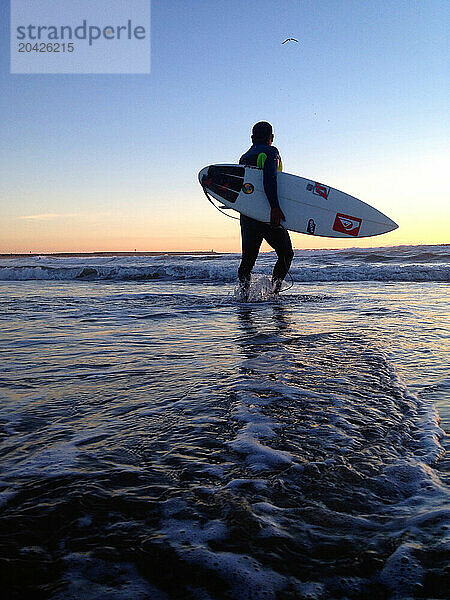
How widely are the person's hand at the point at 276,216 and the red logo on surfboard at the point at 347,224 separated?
1.20m

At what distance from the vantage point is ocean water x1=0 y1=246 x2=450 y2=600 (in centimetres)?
104

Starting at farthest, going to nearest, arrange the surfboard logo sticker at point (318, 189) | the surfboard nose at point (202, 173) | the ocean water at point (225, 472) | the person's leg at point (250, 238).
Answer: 1. the surfboard nose at point (202, 173)
2. the surfboard logo sticker at point (318, 189)
3. the person's leg at point (250, 238)
4. the ocean water at point (225, 472)

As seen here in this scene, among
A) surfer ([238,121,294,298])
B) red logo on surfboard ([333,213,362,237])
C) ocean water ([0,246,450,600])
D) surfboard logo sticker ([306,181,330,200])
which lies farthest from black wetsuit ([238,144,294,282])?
ocean water ([0,246,450,600])

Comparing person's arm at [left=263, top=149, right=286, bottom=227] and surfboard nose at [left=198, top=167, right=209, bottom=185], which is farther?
surfboard nose at [left=198, top=167, right=209, bottom=185]

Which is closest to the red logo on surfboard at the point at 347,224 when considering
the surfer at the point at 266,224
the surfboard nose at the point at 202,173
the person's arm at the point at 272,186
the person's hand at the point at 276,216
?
the surfer at the point at 266,224

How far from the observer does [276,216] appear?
21.2ft

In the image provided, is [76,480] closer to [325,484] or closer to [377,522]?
[325,484]

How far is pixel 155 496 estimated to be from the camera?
1.33 metres

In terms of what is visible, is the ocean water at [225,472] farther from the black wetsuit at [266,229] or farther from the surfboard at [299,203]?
the surfboard at [299,203]

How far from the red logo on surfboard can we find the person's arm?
1.09m

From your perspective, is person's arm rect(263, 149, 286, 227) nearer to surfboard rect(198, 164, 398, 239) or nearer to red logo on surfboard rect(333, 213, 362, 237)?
surfboard rect(198, 164, 398, 239)

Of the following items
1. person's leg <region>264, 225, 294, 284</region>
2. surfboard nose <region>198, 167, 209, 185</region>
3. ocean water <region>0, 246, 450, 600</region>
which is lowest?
ocean water <region>0, 246, 450, 600</region>

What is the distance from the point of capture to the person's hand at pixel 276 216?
6.45 m

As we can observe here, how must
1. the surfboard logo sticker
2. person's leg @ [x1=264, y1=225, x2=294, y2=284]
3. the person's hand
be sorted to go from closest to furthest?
the person's hand → person's leg @ [x1=264, y1=225, x2=294, y2=284] → the surfboard logo sticker
